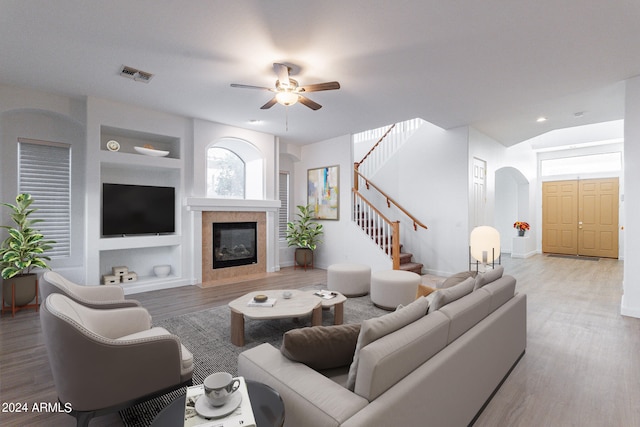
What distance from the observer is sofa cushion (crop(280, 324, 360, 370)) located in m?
1.52

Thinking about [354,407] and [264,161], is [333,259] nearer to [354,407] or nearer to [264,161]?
[264,161]

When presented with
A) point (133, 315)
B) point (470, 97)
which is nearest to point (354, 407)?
point (133, 315)

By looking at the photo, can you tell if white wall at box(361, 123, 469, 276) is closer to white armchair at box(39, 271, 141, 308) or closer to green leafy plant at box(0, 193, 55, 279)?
white armchair at box(39, 271, 141, 308)

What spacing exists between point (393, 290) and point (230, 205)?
352cm

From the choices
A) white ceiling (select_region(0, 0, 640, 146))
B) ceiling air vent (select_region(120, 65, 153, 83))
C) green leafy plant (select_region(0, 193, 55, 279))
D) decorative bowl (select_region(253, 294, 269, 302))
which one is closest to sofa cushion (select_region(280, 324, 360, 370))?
decorative bowl (select_region(253, 294, 269, 302))

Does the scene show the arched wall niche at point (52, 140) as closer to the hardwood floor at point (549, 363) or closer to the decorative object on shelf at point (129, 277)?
the decorative object on shelf at point (129, 277)

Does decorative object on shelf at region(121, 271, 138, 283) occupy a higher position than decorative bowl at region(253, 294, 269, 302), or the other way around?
decorative bowl at region(253, 294, 269, 302)

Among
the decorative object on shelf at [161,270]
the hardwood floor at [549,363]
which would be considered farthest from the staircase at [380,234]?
the decorative object on shelf at [161,270]

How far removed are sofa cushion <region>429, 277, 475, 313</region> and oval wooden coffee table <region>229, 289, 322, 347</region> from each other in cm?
137

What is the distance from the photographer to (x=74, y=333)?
5.08ft

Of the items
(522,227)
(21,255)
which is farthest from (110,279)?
(522,227)

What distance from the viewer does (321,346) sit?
60.9 inches

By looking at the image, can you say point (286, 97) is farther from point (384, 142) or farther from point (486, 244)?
point (384, 142)

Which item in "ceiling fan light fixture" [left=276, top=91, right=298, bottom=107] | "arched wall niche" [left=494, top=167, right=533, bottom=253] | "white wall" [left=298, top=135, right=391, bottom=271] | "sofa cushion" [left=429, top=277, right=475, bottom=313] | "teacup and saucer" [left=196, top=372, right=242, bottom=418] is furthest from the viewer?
"arched wall niche" [left=494, top=167, right=533, bottom=253]
